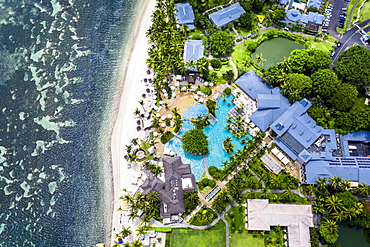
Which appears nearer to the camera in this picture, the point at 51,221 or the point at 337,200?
the point at 337,200

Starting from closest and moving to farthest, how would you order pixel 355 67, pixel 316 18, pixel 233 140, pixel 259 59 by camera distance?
pixel 233 140 < pixel 355 67 < pixel 259 59 < pixel 316 18

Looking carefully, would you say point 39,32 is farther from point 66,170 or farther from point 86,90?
point 66,170

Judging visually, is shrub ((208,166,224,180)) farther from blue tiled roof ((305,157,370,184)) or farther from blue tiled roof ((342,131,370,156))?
blue tiled roof ((342,131,370,156))

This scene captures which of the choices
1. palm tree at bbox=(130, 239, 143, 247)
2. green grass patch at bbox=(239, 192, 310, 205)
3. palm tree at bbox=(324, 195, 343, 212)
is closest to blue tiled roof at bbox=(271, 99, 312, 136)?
green grass patch at bbox=(239, 192, 310, 205)

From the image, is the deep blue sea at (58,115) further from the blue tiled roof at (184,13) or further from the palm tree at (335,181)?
the palm tree at (335,181)

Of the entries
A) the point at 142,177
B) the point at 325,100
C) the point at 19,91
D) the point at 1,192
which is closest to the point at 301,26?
the point at 325,100

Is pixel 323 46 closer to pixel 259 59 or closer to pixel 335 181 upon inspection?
pixel 259 59

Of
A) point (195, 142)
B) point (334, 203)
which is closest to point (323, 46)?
point (334, 203)
